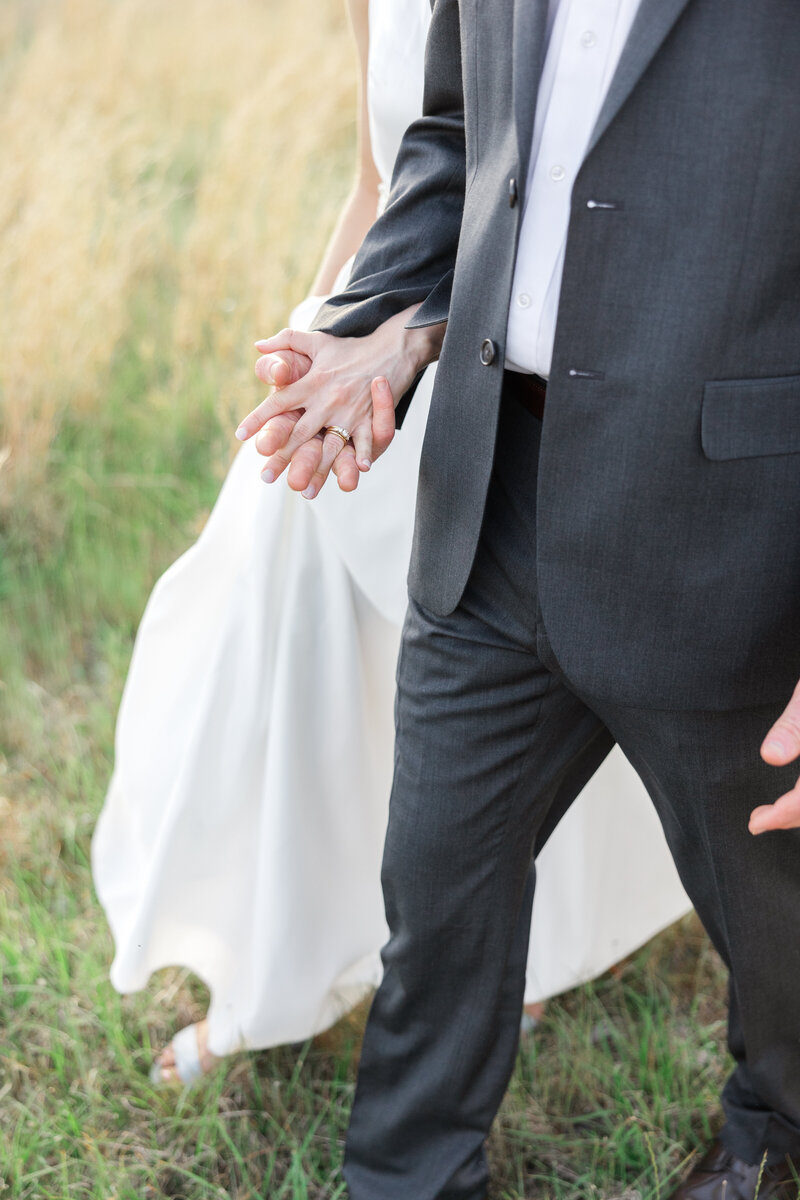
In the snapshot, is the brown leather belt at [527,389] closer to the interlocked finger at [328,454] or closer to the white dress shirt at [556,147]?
the white dress shirt at [556,147]

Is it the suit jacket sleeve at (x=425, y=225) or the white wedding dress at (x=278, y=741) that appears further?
the white wedding dress at (x=278, y=741)

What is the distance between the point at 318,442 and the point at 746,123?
0.61 metres

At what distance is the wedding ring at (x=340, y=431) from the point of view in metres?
1.50

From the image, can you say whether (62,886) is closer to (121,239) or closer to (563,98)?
(563,98)

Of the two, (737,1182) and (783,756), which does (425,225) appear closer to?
(783,756)

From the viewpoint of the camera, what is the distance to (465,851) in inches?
64.8

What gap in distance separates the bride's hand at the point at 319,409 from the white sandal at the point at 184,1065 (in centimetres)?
121

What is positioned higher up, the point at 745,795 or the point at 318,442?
the point at 318,442

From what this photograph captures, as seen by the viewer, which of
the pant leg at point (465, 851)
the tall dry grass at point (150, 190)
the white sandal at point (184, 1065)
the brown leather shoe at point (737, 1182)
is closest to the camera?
the pant leg at point (465, 851)

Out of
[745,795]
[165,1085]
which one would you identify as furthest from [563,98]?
[165,1085]

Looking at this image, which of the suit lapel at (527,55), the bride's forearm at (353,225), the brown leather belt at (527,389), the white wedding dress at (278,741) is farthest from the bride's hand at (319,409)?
the bride's forearm at (353,225)

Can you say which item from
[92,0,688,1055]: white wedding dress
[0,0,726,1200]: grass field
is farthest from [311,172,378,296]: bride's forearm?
[0,0,726,1200]: grass field

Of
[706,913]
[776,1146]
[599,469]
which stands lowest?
[776,1146]

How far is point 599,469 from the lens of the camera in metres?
1.36
